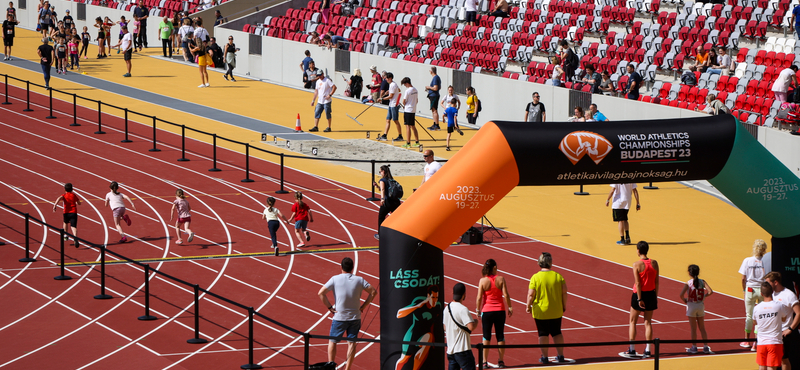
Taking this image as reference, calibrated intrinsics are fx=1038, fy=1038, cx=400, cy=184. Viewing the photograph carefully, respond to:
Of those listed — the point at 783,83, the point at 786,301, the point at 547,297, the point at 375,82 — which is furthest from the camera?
the point at 375,82

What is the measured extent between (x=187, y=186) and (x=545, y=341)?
1235cm

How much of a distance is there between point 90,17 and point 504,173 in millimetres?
42709

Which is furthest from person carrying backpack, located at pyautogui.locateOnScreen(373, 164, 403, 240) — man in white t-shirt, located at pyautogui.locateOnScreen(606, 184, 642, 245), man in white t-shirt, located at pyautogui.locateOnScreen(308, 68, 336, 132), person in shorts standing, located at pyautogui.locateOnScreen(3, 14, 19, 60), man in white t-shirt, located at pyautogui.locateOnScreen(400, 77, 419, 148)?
person in shorts standing, located at pyautogui.locateOnScreen(3, 14, 19, 60)

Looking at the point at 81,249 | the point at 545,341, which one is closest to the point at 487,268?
the point at 545,341

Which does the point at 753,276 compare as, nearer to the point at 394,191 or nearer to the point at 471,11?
the point at 394,191

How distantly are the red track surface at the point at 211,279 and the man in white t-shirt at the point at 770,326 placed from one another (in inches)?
74.3

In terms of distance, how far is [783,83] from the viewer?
24.0 meters

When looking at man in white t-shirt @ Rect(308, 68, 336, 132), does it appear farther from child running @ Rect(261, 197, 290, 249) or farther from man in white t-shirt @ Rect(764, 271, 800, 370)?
man in white t-shirt @ Rect(764, 271, 800, 370)

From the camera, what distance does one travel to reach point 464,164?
1174cm

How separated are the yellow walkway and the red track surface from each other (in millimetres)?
774

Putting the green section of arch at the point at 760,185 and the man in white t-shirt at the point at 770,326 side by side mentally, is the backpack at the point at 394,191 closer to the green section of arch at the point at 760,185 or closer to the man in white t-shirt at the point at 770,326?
the green section of arch at the point at 760,185

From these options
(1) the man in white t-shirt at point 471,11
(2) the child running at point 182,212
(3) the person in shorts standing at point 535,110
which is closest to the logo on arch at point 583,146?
(2) the child running at point 182,212

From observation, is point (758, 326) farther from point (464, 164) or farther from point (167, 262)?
point (167, 262)

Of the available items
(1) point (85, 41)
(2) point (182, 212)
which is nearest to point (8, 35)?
(1) point (85, 41)
